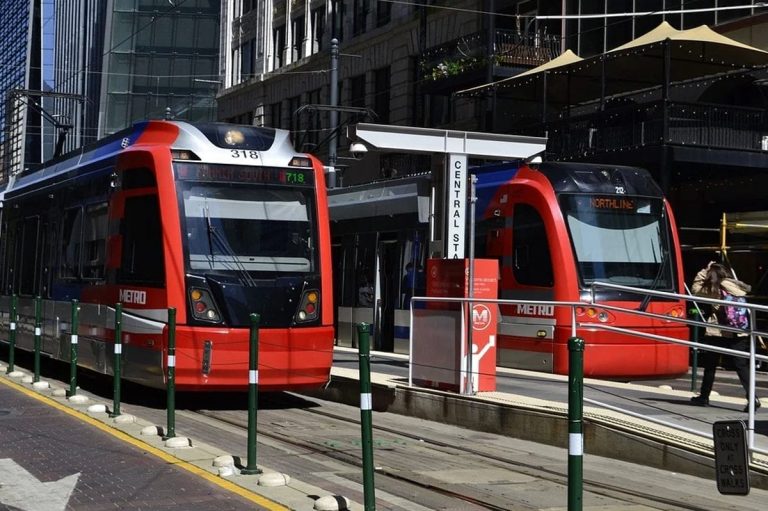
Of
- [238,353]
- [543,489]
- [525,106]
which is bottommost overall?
[543,489]

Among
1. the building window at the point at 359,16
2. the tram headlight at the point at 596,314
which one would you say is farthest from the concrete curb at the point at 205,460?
the building window at the point at 359,16

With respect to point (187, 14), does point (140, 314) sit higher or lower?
lower

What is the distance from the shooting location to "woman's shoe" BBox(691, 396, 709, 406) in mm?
11073

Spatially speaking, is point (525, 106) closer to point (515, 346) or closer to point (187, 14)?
point (515, 346)

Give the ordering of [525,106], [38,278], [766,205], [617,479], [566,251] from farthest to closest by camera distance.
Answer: [525,106] → [766,205] → [38,278] → [566,251] → [617,479]

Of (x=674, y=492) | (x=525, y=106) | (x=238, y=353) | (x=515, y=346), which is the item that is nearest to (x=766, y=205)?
(x=525, y=106)

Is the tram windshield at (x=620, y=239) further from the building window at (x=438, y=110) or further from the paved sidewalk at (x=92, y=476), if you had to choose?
the building window at (x=438, y=110)

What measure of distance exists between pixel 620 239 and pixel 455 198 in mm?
3321

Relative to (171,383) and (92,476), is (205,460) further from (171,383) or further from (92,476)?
(171,383)

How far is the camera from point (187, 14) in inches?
2697

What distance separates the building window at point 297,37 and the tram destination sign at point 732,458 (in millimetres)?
41620

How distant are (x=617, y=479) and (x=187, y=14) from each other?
6222 centimetres

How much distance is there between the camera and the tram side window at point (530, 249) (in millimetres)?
16906

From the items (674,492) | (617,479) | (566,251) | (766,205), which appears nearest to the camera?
(674,492)
